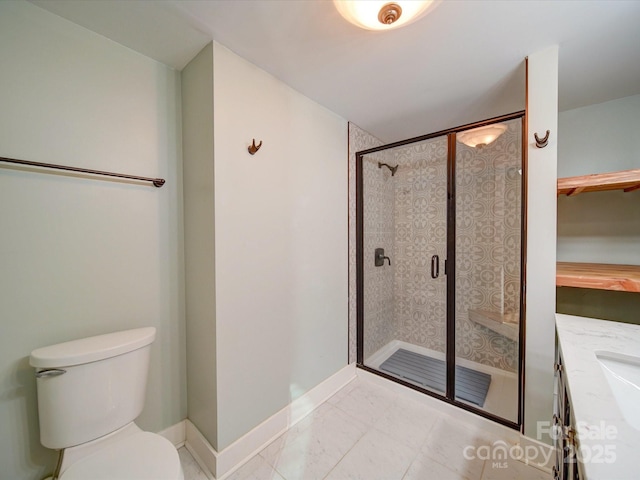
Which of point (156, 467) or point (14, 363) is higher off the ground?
point (14, 363)

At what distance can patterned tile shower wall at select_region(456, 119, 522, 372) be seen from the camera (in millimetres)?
1799

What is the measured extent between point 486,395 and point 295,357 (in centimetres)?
146

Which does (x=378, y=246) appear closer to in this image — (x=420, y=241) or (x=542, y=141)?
(x=420, y=241)

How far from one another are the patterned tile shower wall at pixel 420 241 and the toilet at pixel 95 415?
2.14 meters

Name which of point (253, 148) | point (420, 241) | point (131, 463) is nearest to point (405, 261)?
point (420, 241)

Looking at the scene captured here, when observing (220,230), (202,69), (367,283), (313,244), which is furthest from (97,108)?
(367,283)

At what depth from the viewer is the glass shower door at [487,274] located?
5.72ft

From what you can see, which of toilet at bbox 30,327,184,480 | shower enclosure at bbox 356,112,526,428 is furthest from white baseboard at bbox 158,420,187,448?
shower enclosure at bbox 356,112,526,428

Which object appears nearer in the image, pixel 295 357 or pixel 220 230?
pixel 220 230

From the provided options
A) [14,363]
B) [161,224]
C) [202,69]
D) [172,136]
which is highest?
[202,69]

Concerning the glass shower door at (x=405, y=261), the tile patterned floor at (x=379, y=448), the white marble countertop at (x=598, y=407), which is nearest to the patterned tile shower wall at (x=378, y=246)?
the glass shower door at (x=405, y=261)

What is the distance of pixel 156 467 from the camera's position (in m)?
0.96

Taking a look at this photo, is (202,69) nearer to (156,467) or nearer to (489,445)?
(156,467)

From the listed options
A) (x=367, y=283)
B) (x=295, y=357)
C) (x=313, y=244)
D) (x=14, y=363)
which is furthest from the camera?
(x=367, y=283)
